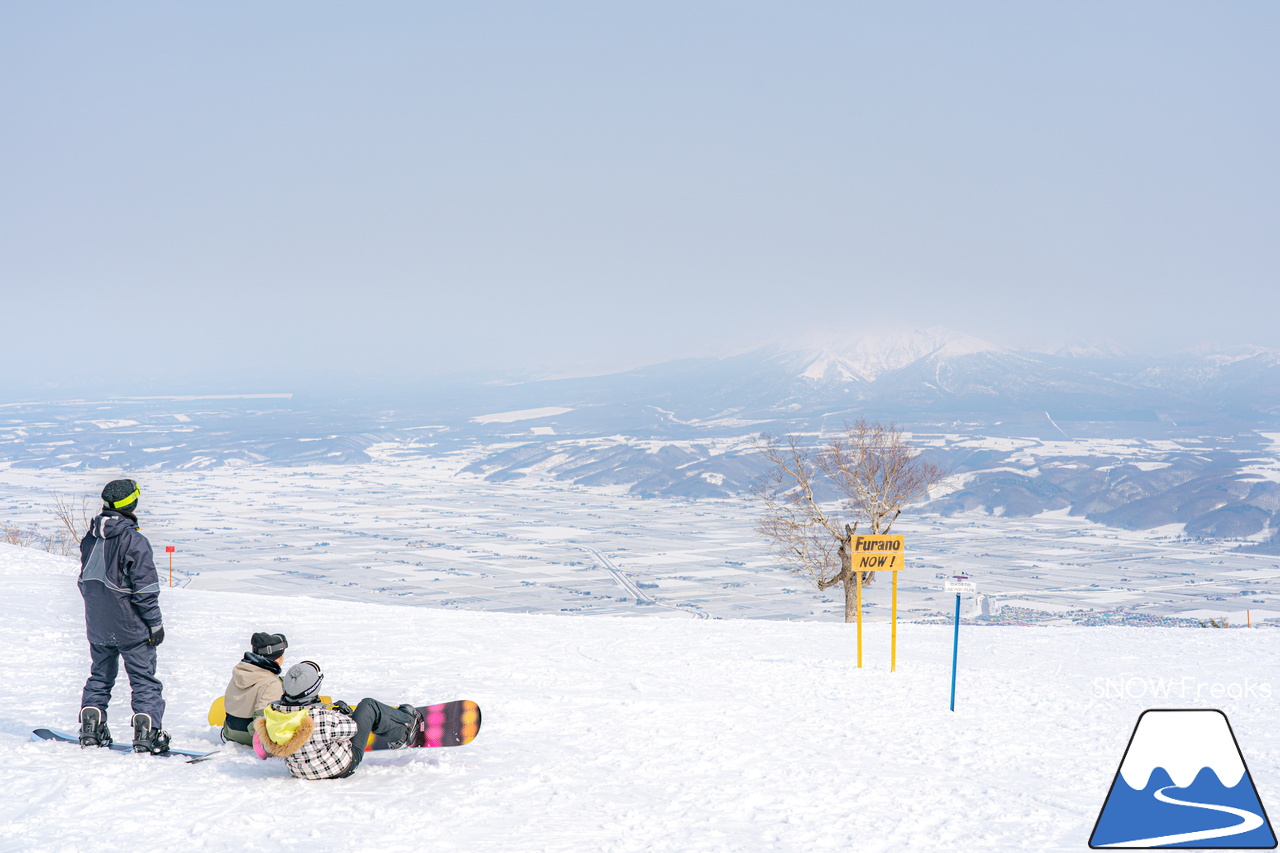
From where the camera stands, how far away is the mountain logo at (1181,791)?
541 centimetres

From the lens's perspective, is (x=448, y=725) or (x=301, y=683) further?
(x=448, y=725)

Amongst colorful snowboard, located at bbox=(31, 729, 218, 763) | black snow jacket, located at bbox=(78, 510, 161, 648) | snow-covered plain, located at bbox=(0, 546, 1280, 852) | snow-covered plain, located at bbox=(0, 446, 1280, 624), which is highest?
black snow jacket, located at bbox=(78, 510, 161, 648)

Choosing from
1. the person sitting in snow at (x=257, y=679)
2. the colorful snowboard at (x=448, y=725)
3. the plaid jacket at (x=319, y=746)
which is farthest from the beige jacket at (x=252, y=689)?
→ the colorful snowboard at (x=448, y=725)

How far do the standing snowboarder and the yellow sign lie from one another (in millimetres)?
7958

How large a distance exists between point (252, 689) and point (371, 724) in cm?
101

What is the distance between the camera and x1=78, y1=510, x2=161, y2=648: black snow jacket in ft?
22.1

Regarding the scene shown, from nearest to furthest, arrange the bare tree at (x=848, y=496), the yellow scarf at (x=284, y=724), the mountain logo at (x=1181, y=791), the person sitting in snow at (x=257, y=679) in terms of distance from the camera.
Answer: the mountain logo at (x=1181, y=791)
the yellow scarf at (x=284, y=724)
the person sitting in snow at (x=257, y=679)
the bare tree at (x=848, y=496)

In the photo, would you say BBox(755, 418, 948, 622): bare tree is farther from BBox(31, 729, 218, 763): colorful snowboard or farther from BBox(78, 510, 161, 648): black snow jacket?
BBox(78, 510, 161, 648): black snow jacket

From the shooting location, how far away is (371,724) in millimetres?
6754

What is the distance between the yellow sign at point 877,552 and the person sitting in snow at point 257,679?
7226 millimetres

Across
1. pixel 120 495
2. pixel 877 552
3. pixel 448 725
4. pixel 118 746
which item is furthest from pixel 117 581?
pixel 877 552

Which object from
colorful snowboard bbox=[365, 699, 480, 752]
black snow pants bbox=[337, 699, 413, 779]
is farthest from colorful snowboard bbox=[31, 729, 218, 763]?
colorful snowboard bbox=[365, 699, 480, 752]

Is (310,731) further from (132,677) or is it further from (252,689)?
(132,677)

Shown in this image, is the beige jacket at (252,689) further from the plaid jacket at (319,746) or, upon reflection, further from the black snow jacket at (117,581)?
the black snow jacket at (117,581)
